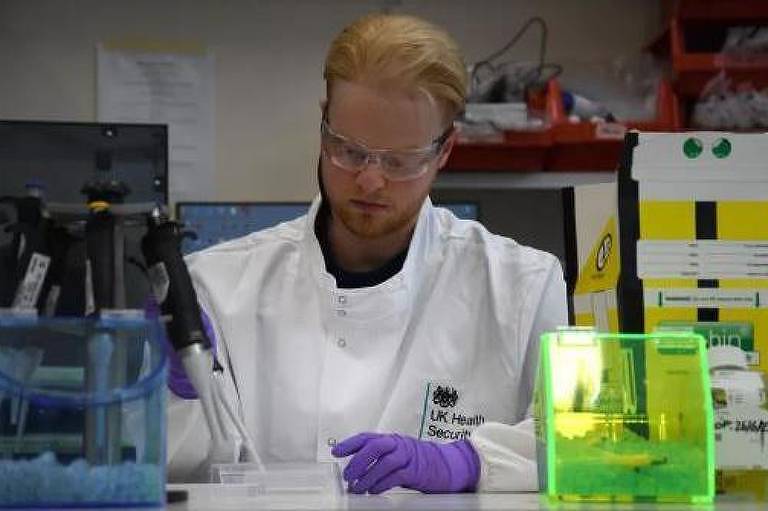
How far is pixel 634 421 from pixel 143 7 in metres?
2.08

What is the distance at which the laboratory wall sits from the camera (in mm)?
2662

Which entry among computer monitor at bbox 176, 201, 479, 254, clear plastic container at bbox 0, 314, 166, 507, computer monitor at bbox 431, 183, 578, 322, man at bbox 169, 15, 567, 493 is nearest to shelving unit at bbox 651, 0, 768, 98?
computer monitor at bbox 431, 183, 578, 322

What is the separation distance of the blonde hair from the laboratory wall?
52.6 inches

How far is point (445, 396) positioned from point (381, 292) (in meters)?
0.16

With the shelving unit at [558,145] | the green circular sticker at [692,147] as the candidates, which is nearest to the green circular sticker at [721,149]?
the green circular sticker at [692,147]

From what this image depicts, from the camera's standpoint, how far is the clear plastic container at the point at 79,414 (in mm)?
772

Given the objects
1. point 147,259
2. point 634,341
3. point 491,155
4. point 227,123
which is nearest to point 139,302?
point 147,259

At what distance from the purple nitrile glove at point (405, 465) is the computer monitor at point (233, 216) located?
140 centimetres

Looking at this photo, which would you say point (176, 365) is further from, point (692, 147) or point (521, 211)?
point (521, 211)

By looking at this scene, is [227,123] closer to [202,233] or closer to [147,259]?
[202,233]

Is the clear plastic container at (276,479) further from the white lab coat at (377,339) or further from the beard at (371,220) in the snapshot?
the beard at (371,220)

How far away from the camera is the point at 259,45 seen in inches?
106

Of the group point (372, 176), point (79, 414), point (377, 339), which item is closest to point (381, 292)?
point (377, 339)

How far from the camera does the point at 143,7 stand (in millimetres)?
2684
